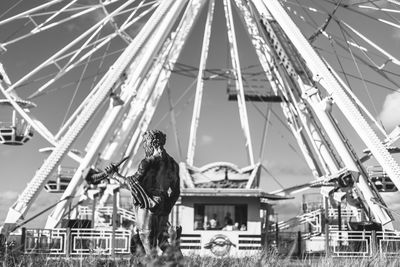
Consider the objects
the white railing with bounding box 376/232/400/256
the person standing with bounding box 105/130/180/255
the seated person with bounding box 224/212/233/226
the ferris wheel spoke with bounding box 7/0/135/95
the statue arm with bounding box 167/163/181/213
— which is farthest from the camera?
the ferris wheel spoke with bounding box 7/0/135/95

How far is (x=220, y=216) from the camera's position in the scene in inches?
769

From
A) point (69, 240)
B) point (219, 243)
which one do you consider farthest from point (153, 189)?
point (219, 243)

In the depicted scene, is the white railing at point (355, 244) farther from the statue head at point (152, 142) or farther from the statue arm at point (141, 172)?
the statue arm at point (141, 172)

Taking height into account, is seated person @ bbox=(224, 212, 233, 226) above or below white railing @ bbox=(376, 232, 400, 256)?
above

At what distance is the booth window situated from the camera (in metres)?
19.3

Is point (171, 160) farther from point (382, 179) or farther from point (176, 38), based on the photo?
point (382, 179)

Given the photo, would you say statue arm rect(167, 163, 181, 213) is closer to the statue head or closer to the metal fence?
the statue head

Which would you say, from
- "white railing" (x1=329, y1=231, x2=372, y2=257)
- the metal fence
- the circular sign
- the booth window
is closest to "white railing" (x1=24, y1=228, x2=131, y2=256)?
the booth window

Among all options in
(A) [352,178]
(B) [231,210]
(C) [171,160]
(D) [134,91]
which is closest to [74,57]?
(D) [134,91]

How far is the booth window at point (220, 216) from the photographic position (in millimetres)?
19344

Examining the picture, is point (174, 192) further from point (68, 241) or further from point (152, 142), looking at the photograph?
point (68, 241)

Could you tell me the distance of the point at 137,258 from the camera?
7203 mm

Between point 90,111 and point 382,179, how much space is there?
1828cm

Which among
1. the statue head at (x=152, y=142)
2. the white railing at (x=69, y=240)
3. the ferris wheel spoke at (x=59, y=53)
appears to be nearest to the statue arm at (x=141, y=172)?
the statue head at (x=152, y=142)
